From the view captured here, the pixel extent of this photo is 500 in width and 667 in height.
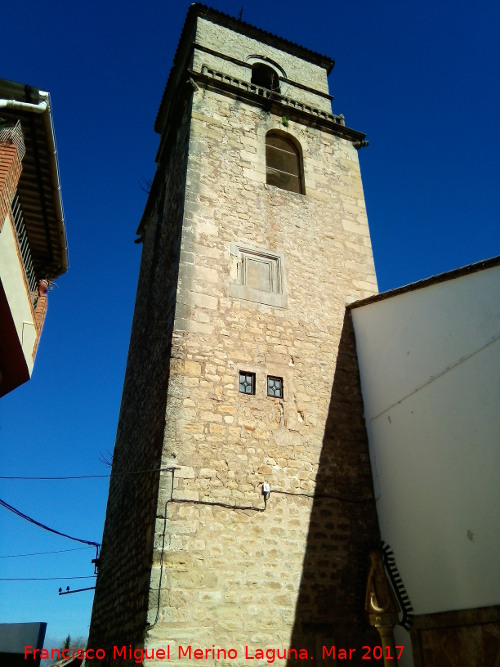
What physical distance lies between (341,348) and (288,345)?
1.00 m

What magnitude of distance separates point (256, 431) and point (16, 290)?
3.41 meters

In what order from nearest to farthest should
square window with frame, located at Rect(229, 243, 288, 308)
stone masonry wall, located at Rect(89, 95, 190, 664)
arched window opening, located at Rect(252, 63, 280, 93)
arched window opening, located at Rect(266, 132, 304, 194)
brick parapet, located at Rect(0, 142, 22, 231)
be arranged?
brick parapet, located at Rect(0, 142, 22, 231) < stone masonry wall, located at Rect(89, 95, 190, 664) < square window with frame, located at Rect(229, 243, 288, 308) < arched window opening, located at Rect(266, 132, 304, 194) < arched window opening, located at Rect(252, 63, 280, 93)

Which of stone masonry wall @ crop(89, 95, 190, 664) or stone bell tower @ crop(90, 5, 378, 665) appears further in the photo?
stone masonry wall @ crop(89, 95, 190, 664)

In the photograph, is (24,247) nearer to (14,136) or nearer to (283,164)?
(14,136)

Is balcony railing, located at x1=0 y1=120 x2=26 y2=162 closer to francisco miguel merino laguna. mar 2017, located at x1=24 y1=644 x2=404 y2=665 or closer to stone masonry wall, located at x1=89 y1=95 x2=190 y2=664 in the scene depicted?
stone masonry wall, located at x1=89 y1=95 x2=190 y2=664

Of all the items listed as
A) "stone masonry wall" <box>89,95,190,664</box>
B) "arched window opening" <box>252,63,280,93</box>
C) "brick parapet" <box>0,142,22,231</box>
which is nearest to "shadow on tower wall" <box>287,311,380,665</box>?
"stone masonry wall" <box>89,95,190,664</box>

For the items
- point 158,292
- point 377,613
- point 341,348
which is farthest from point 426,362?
point 158,292

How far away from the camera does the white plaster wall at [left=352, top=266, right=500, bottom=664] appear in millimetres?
5422

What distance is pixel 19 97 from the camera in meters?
5.32

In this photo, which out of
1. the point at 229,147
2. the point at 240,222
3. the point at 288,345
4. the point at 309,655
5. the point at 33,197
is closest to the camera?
Answer: the point at 309,655

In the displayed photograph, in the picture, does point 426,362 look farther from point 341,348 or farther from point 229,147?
point 229,147

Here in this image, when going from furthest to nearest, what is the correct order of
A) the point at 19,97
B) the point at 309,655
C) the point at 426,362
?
the point at 426,362 → the point at 309,655 → the point at 19,97

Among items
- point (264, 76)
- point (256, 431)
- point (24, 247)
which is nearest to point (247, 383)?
point (256, 431)

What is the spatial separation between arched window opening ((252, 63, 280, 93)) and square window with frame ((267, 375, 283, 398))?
316 inches
